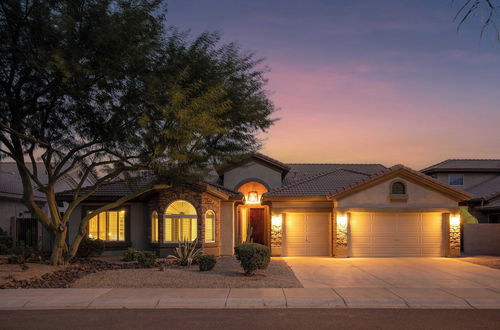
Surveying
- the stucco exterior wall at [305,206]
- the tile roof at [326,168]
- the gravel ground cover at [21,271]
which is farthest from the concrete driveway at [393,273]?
the tile roof at [326,168]

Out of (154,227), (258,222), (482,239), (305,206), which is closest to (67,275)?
(154,227)

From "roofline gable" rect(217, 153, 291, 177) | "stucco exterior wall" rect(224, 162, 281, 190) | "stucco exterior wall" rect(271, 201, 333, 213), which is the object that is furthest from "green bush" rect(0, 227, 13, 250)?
"stucco exterior wall" rect(271, 201, 333, 213)

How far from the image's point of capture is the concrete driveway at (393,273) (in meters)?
15.1

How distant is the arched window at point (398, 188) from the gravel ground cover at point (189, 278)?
760 cm

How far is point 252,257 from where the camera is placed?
1636 cm

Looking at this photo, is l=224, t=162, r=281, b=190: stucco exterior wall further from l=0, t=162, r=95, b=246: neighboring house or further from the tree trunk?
the tree trunk

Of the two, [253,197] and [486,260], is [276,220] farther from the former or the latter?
[486,260]

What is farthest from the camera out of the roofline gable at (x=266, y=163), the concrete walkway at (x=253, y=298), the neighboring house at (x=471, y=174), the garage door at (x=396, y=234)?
the neighboring house at (x=471, y=174)

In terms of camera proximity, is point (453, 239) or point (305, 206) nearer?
point (453, 239)

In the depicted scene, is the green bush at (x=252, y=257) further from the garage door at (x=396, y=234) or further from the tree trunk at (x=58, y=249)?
the garage door at (x=396, y=234)

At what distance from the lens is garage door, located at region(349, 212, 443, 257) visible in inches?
937

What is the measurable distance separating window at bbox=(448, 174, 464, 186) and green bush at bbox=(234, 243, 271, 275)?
25.1 meters

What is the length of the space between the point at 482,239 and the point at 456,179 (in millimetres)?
11990

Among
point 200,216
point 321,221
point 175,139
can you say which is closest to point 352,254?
point 321,221
